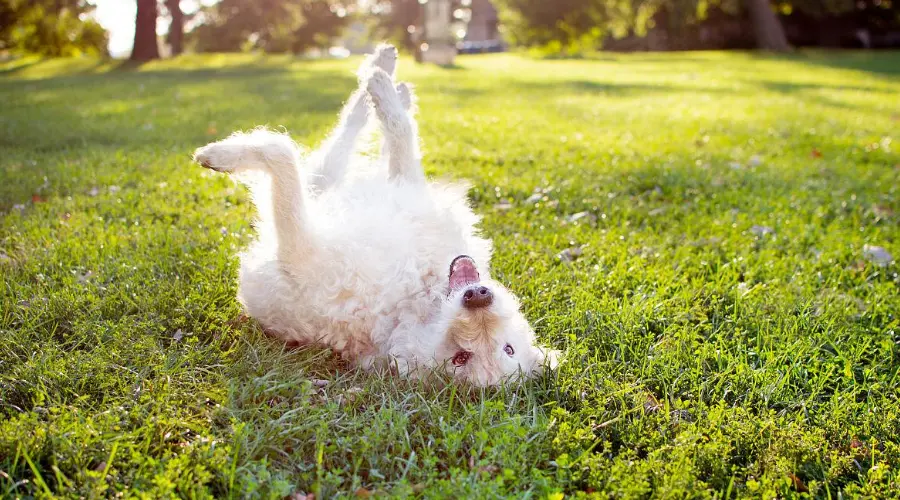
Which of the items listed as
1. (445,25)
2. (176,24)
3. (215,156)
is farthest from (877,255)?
(176,24)

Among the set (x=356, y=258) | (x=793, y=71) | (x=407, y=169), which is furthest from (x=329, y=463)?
(x=793, y=71)

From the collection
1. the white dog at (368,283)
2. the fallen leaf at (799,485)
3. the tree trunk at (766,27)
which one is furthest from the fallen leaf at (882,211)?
the tree trunk at (766,27)

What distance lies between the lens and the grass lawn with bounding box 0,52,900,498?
2.17 m

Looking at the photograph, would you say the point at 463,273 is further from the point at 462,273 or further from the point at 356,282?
the point at 356,282

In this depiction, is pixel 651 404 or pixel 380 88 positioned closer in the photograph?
pixel 651 404

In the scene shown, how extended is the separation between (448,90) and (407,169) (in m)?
10.2

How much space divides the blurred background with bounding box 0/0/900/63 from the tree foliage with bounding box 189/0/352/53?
63 mm

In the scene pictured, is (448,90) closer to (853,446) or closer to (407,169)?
(407,169)

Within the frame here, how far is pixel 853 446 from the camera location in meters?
2.43

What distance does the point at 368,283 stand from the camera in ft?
Answer: 9.09

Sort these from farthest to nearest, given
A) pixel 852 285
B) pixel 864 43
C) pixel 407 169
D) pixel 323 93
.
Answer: pixel 864 43 → pixel 323 93 → pixel 852 285 → pixel 407 169

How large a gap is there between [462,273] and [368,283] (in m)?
0.39


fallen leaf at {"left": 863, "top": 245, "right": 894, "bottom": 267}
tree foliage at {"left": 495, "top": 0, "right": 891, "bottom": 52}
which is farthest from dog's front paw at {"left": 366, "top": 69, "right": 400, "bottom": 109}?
tree foliage at {"left": 495, "top": 0, "right": 891, "bottom": 52}

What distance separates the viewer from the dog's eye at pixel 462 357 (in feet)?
8.54
